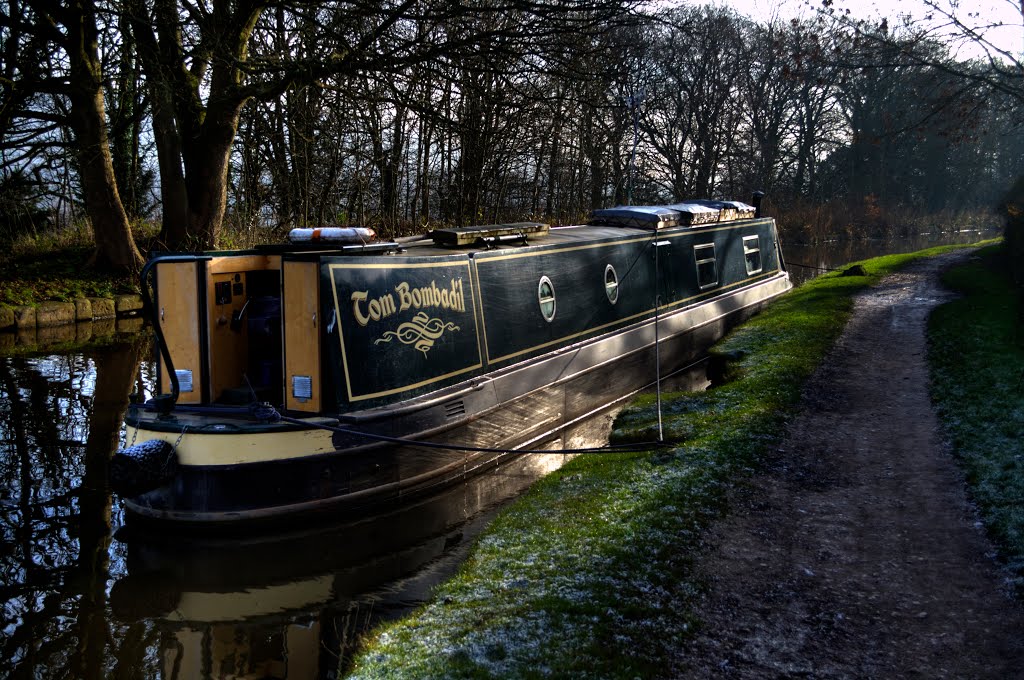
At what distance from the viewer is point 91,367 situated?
11.7 metres

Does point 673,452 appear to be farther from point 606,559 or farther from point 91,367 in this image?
point 91,367

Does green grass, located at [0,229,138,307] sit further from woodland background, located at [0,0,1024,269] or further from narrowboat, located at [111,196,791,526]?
narrowboat, located at [111,196,791,526]

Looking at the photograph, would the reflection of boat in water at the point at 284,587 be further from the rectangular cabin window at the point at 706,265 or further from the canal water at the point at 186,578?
the rectangular cabin window at the point at 706,265

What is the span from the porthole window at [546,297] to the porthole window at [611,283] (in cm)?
128

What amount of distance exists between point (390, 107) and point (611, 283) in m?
7.61

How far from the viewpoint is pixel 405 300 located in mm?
7285

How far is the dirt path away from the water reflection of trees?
332 cm

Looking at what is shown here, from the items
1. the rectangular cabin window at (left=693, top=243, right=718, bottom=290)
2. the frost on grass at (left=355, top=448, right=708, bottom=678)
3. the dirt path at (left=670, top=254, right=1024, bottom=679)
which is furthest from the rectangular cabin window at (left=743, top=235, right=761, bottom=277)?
the frost on grass at (left=355, top=448, right=708, bottom=678)

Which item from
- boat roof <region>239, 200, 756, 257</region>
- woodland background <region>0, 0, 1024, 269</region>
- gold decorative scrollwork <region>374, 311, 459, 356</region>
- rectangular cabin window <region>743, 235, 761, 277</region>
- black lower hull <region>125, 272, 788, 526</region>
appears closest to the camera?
black lower hull <region>125, 272, 788, 526</region>

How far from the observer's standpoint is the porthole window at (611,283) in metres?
10.4

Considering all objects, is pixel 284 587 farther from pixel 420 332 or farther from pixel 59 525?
pixel 420 332

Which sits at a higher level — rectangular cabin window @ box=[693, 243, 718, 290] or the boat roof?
the boat roof

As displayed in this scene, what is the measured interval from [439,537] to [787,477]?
2.82 m

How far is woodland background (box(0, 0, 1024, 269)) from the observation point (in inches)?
442
